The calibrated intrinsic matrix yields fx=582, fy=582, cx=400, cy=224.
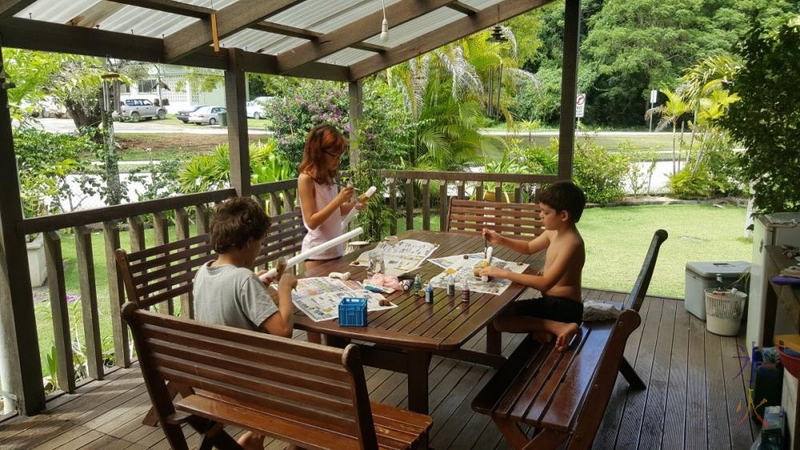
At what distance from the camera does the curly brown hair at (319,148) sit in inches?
116

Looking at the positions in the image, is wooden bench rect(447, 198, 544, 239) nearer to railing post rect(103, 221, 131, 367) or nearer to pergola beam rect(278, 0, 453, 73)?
pergola beam rect(278, 0, 453, 73)

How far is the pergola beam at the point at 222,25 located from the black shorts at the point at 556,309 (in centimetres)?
194

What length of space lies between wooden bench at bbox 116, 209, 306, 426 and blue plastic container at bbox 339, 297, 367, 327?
0.68m

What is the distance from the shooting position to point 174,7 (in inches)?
119

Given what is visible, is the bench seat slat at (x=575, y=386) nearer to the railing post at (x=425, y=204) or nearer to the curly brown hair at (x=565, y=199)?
the curly brown hair at (x=565, y=199)

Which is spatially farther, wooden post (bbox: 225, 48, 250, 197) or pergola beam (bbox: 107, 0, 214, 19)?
wooden post (bbox: 225, 48, 250, 197)

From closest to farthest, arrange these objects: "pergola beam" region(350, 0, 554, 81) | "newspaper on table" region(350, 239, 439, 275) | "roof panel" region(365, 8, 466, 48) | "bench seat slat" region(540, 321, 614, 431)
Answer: "bench seat slat" region(540, 321, 614, 431) → "newspaper on table" region(350, 239, 439, 275) → "pergola beam" region(350, 0, 554, 81) → "roof panel" region(365, 8, 466, 48)

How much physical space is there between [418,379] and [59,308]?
197cm

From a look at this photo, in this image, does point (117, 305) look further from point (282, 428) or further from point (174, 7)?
point (282, 428)

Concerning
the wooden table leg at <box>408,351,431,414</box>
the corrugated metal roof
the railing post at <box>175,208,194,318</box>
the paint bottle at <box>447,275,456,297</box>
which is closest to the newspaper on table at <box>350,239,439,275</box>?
the paint bottle at <box>447,275,456,297</box>

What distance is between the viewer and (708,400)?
2928 mm

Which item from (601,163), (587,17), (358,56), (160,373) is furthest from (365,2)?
(587,17)

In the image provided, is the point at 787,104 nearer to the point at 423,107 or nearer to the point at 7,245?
the point at 7,245

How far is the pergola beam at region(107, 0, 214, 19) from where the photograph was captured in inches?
111
